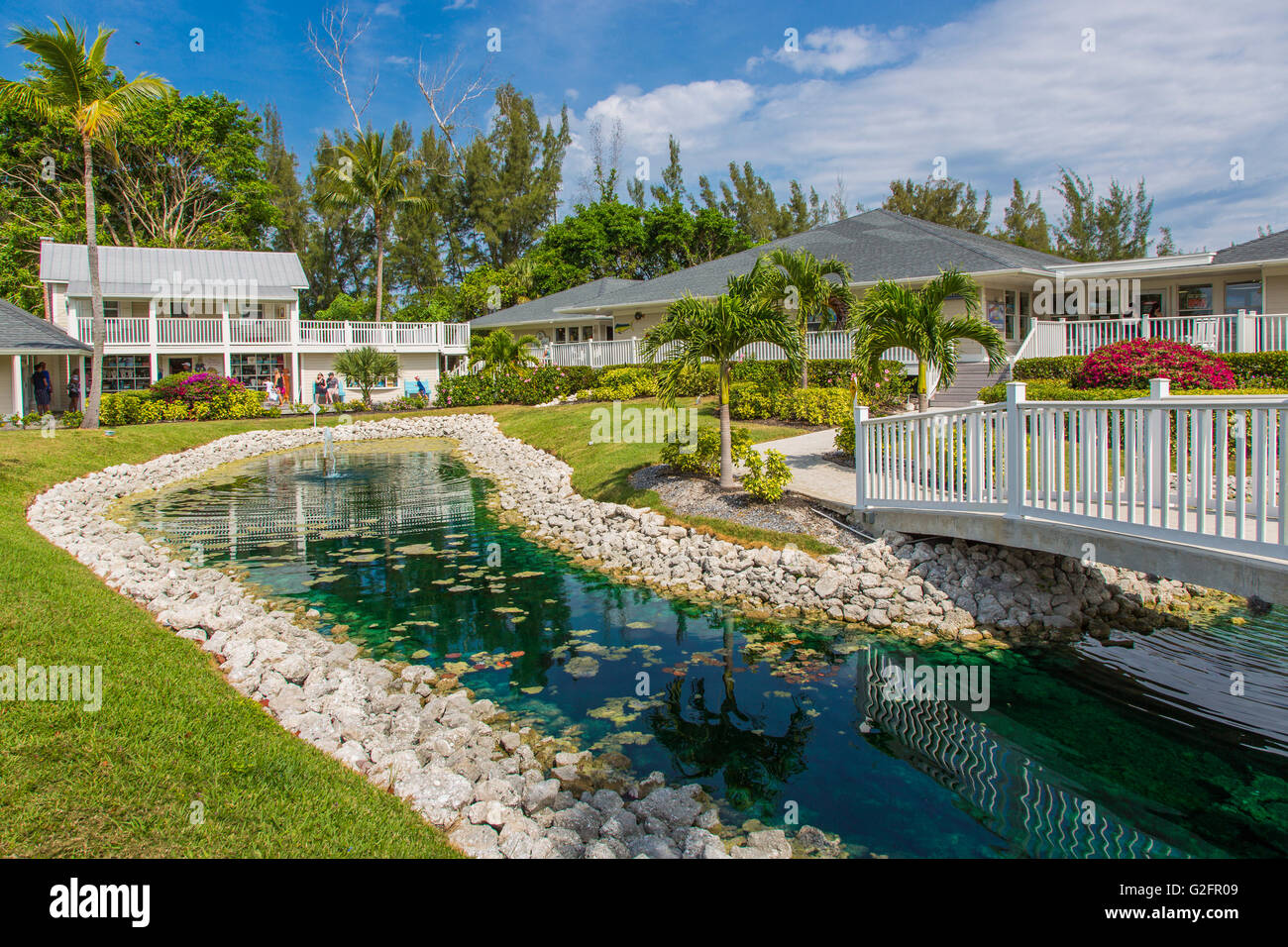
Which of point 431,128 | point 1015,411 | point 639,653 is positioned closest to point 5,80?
point 639,653

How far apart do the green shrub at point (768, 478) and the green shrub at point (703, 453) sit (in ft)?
4.04

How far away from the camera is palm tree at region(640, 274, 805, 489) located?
1320 cm

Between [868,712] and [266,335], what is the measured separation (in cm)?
3616

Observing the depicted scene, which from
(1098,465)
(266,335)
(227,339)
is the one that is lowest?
(1098,465)

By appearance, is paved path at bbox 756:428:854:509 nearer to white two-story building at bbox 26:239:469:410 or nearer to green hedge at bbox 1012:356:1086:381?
green hedge at bbox 1012:356:1086:381

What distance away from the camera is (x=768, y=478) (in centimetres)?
1255

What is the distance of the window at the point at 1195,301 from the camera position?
2356 cm

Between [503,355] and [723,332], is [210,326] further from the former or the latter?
[723,332]

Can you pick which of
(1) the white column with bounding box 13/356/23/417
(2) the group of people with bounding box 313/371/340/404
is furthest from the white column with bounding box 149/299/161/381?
(2) the group of people with bounding box 313/371/340/404

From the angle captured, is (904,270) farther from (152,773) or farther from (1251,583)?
(152,773)

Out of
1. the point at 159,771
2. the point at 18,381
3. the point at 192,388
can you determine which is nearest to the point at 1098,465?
the point at 159,771

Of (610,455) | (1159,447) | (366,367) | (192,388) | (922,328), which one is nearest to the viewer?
(1159,447)

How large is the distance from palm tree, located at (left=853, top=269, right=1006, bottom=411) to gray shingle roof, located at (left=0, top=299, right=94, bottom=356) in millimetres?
28911
